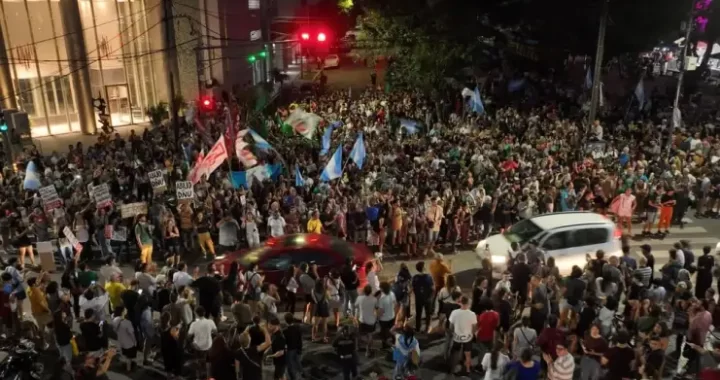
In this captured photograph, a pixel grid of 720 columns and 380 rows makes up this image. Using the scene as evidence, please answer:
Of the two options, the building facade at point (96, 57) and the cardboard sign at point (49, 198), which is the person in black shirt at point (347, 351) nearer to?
the cardboard sign at point (49, 198)

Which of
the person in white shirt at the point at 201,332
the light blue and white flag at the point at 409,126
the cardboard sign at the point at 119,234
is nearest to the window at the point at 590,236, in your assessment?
the person in white shirt at the point at 201,332

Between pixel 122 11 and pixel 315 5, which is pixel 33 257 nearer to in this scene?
pixel 122 11

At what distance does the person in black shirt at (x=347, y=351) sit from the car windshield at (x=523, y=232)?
5.32 metres

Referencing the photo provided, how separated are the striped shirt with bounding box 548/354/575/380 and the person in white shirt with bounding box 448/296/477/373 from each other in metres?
1.43

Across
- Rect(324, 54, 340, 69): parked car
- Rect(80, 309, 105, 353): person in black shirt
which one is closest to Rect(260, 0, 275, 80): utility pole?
Rect(324, 54, 340, 69): parked car

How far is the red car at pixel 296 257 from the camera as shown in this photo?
11906 millimetres

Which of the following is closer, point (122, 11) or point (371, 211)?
point (371, 211)

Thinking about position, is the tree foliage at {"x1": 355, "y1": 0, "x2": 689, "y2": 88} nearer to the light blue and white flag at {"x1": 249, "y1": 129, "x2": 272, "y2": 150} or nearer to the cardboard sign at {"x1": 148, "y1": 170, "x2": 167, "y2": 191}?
the light blue and white flag at {"x1": 249, "y1": 129, "x2": 272, "y2": 150}

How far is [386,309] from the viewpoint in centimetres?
999

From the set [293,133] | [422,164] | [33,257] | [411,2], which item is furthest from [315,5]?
[33,257]

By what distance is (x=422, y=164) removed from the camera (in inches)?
722

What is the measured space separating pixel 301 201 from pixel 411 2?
828 inches

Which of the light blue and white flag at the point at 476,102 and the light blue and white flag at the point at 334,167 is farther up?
the light blue and white flag at the point at 476,102

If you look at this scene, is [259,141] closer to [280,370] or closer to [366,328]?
[366,328]
